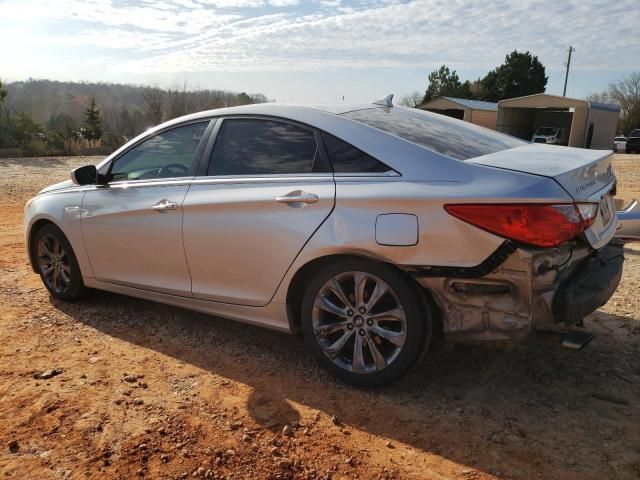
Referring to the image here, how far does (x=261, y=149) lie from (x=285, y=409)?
1626mm

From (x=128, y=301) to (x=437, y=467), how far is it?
129 inches

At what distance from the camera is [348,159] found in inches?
122

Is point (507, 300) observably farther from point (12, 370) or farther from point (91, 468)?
point (12, 370)

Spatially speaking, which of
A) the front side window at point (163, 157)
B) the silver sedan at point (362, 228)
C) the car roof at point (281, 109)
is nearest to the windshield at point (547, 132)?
the silver sedan at point (362, 228)

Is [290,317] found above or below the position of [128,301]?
above

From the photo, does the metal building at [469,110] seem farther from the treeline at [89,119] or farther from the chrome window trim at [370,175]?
the chrome window trim at [370,175]

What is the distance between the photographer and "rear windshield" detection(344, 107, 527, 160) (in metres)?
3.10

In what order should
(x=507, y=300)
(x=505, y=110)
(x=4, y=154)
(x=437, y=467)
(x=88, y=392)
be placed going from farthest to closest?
(x=505, y=110) → (x=4, y=154) → (x=88, y=392) → (x=507, y=300) → (x=437, y=467)

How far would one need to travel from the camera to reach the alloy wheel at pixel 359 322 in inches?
116

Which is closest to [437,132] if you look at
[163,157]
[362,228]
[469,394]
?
[362,228]

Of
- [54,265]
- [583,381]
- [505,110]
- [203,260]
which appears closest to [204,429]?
[203,260]

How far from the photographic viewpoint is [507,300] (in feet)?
8.78

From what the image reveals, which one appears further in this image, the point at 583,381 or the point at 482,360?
the point at 482,360

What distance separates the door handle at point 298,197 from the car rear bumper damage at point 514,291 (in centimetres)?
70
